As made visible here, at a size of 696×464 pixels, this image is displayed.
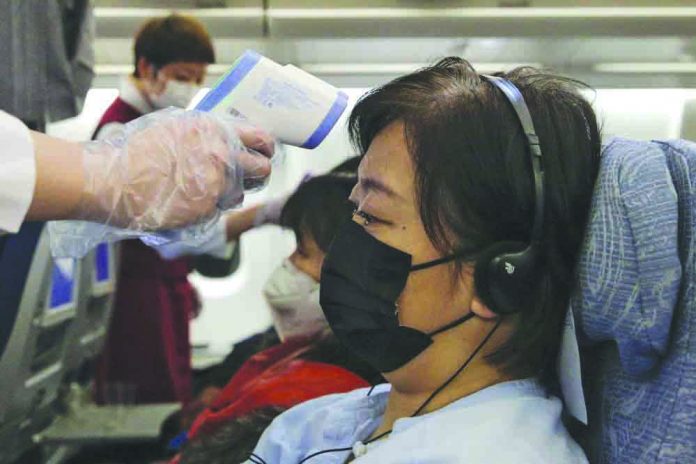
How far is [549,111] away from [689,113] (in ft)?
5.41

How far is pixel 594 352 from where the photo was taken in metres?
1.32

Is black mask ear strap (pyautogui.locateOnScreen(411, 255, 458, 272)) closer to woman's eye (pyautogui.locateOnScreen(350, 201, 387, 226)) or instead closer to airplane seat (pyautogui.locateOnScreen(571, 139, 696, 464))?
woman's eye (pyautogui.locateOnScreen(350, 201, 387, 226))

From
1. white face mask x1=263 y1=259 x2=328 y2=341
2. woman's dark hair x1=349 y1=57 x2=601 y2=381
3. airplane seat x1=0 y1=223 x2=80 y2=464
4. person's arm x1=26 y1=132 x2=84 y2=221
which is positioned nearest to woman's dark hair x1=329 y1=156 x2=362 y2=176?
white face mask x1=263 y1=259 x2=328 y2=341

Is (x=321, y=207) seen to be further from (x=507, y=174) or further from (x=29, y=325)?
(x=29, y=325)

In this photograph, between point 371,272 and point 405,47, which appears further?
point 405,47

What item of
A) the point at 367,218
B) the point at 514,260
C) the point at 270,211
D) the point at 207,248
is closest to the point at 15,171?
the point at 367,218

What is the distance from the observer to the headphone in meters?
1.20

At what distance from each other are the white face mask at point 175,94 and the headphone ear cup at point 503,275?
2268mm

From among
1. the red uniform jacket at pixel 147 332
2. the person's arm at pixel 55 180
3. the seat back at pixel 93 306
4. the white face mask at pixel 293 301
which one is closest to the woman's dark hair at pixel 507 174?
the person's arm at pixel 55 180

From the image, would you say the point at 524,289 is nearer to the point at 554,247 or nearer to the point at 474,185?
the point at 554,247

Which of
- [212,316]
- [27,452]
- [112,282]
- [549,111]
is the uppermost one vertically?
[549,111]

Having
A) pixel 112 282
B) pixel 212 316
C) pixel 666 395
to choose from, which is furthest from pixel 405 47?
pixel 212 316

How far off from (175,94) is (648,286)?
2.54m

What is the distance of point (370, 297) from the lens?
1373 millimetres
